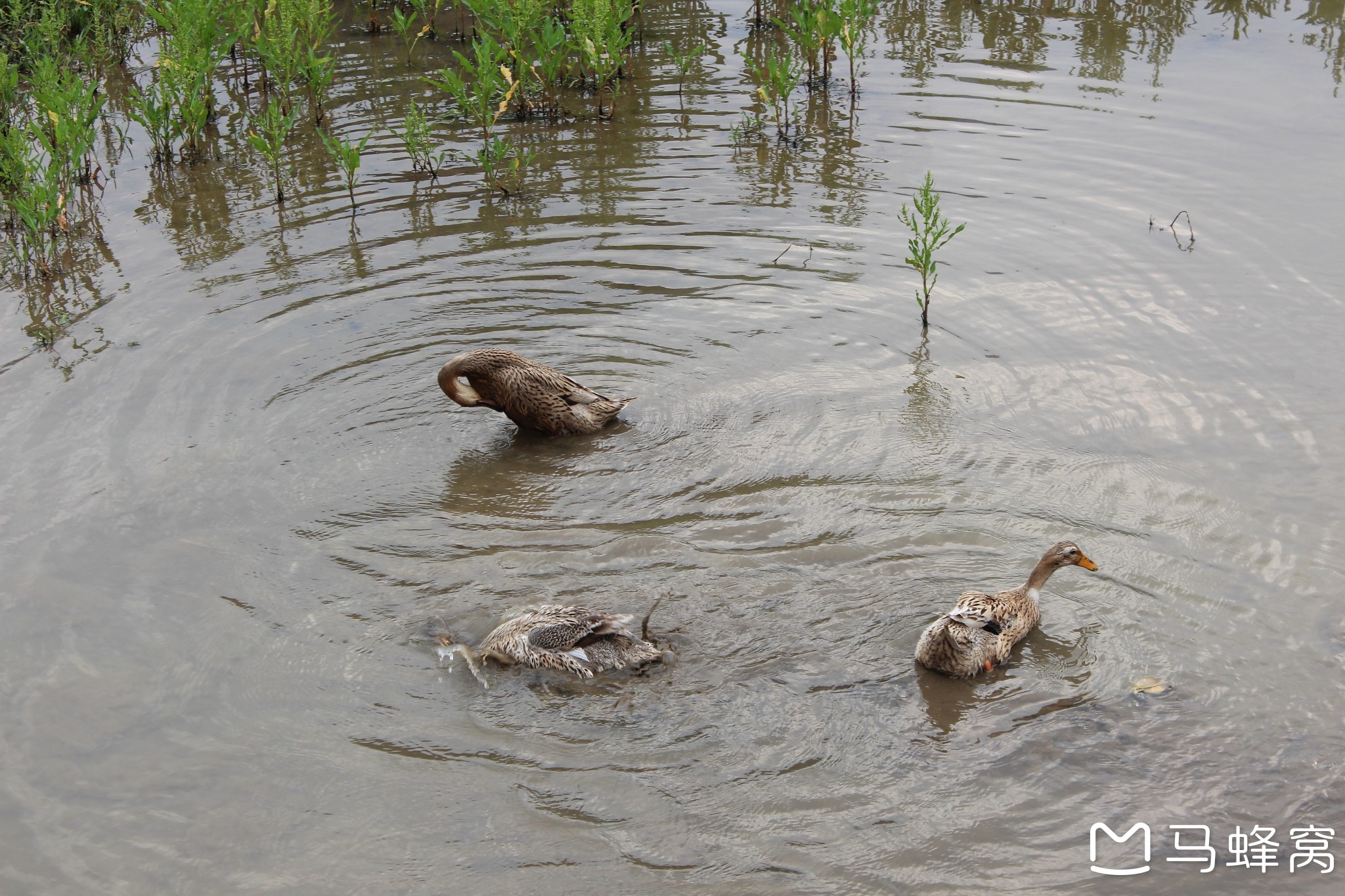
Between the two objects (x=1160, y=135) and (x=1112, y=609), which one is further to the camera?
(x=1160, y=135)

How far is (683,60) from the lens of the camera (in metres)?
14.3

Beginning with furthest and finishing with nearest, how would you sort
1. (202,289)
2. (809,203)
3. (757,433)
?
(809,203) → (202,289) → (757,433)

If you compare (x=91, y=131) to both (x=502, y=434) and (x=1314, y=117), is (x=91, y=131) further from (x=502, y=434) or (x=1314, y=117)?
(x=1314, y=117)

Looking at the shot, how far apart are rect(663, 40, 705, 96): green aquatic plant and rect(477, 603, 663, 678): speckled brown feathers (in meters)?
9.01

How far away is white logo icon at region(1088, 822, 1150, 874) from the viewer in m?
4.56

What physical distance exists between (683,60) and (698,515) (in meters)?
9.27

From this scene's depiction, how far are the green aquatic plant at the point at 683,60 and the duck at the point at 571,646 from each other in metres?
8.99

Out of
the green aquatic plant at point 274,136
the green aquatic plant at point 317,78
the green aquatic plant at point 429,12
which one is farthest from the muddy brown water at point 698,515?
the green aquatic plant at point 429,12

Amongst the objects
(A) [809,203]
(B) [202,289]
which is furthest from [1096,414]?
(B) [202,289]

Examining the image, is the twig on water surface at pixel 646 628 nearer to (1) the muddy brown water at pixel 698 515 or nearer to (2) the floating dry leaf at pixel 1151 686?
(1) the muddy brown water at pixel 698 515

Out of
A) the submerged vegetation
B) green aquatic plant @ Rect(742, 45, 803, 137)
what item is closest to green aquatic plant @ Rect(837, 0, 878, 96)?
the submerged vegetation

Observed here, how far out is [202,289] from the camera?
9.60 meters

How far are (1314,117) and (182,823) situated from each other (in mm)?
12953

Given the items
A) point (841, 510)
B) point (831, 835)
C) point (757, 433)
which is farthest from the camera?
point (757, 433)
